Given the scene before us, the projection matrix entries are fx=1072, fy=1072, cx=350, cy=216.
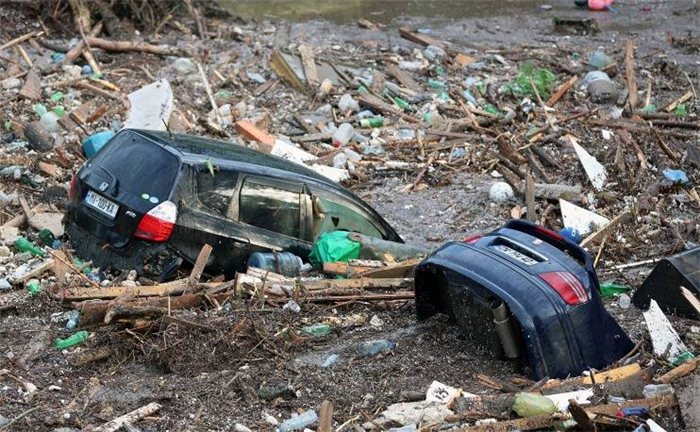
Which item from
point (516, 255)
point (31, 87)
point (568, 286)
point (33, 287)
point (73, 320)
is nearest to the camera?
point (568, 286)

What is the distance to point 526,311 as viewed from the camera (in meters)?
6.90

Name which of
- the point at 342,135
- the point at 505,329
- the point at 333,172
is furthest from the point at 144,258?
the point at 342,135

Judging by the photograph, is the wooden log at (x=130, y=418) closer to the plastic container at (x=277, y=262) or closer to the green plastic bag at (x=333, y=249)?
the plastic container at (x=277, y=262)

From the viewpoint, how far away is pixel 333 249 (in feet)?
32.9

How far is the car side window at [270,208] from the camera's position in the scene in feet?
32.0

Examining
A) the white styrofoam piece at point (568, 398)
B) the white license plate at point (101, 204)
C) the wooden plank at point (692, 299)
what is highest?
the wooden plank at point (692, 299)

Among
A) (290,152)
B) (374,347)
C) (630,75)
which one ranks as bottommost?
(290,152)

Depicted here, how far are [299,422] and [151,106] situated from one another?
354 inches

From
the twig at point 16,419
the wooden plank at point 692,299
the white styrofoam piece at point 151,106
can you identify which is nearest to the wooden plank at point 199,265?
the twig at point 16,419

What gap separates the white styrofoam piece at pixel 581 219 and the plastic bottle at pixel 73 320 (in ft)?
19.8

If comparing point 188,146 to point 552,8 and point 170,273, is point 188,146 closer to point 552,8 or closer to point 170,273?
point 170,273

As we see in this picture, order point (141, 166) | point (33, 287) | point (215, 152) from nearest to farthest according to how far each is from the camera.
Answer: point (33, 287) → point (141, 166) → point (215, 152)

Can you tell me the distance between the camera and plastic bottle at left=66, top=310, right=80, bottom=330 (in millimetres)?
8266

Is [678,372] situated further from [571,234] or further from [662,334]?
[571,234]
